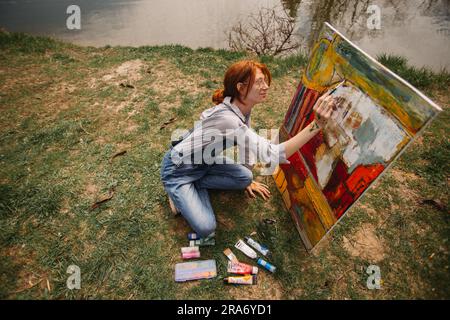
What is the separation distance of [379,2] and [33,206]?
441 inches

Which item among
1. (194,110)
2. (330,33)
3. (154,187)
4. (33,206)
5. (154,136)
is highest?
(330,33)

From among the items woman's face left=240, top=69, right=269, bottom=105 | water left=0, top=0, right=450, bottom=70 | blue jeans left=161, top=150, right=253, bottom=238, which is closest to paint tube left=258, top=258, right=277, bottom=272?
blue jeans left=161, top=150, right=253, bottom=238

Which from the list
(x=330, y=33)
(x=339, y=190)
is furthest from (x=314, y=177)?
(x=330, y=33)

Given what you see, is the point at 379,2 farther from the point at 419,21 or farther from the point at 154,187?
the point at 154,187

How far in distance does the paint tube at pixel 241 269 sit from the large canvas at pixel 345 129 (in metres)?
0.56

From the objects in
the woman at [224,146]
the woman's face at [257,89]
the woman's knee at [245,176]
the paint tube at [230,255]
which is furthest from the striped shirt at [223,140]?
the paint tube at [230,255]

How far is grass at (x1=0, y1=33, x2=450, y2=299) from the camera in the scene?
2236mm

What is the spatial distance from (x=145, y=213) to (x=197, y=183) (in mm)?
635

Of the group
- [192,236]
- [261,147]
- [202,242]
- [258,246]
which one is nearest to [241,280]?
[258,246]

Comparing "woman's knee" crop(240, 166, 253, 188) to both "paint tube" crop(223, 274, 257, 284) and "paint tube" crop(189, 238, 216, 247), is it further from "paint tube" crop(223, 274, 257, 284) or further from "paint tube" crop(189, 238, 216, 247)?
"paint tube" crop(223, 274, 257, 284)

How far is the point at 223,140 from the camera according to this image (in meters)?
2.20

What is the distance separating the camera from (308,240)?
7.77 feet

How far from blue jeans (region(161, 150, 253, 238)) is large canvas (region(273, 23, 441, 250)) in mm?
621

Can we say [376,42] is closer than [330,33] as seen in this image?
No
